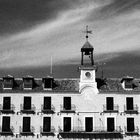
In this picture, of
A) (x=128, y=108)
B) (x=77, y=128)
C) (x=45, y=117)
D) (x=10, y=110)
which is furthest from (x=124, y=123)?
(x=10, y=110)

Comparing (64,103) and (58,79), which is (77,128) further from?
(58,79)

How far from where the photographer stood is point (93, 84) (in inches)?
2432

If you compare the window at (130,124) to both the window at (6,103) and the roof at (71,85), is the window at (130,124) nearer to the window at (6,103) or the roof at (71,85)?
the roof at (71,85)

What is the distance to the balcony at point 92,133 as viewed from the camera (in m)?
58.7

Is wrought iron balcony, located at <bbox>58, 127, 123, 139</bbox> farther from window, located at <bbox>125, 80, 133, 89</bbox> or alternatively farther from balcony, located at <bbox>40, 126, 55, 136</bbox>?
window, located at <bbox>125, 80, 133, 89</bbox>

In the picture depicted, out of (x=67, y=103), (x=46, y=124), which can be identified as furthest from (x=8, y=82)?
(x=67, y=103)

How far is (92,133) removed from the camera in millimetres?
58781

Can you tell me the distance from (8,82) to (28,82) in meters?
3.23

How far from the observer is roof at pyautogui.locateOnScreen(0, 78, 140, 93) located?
61188 millimetres

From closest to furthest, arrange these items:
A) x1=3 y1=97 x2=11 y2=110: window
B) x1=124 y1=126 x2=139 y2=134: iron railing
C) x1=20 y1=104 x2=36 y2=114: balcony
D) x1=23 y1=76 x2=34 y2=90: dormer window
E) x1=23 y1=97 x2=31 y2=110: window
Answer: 1. x1=124 y1=126 x2=139 y2=134: iron railing
2. x1=20 y1=104 x2=36 y2=114: balcony
3. x1=3 y1=97 x2=11 y2=110: window
4. x1=23 y1=97 x2=31 y2=110: window
5. x1=23 y1=76 x2=34 y2=90: dormer window

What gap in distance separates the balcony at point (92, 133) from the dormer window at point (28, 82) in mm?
8347

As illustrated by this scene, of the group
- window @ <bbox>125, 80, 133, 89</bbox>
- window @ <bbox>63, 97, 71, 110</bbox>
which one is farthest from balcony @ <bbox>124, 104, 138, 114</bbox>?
window @ <bbox>63, 97, 71, 110</bbox>

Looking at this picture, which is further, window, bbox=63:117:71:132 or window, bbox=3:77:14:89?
window, bbox=3:77:14:89

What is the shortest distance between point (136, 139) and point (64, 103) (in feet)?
41.6
